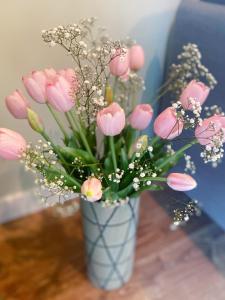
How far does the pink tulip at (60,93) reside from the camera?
2.06 ft

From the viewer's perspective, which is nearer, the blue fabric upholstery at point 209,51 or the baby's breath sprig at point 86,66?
the baby's breath sprig at point 86,66

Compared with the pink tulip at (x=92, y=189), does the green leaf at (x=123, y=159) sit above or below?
below

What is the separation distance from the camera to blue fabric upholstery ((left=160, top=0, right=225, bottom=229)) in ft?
2.77

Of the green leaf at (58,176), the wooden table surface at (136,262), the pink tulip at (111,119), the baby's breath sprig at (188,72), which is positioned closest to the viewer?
the pink tulip at (111,119)

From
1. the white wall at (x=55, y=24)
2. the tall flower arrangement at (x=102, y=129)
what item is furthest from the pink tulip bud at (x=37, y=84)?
the white wall at (x=55, y=24)

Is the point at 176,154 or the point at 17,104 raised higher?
the point at 17,104

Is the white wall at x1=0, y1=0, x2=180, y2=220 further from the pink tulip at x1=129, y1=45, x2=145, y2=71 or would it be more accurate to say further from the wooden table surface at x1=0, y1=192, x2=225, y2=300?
the wooden table surface at x1=0, y1=192, x2=225, y2=300

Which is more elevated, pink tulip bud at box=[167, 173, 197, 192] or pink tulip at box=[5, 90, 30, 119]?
pink tulip at box=[5, 90, 30, 119]

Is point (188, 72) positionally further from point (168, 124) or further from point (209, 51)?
point (168, 124)

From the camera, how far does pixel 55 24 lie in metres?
0.95

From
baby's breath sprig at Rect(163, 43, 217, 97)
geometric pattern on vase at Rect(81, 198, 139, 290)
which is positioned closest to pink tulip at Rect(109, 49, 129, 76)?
baby's breath sprig at Rect(163, 43, 217, 97)

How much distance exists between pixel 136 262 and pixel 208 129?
2.10ft

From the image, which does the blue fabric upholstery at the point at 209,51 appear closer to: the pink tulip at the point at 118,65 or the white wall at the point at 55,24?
the white wall at the point at 55,24

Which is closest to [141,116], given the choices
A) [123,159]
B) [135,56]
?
[123,159]
